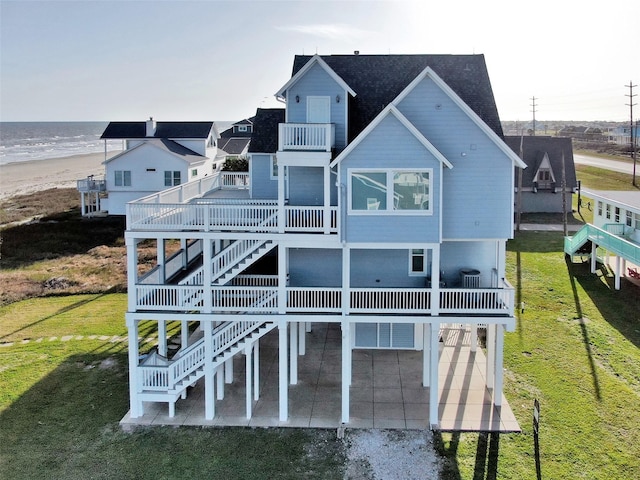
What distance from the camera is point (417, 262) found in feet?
67.1

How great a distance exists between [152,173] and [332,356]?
113 feet

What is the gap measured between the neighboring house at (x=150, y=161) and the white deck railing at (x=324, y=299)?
3416cm

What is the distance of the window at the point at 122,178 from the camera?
5275cm

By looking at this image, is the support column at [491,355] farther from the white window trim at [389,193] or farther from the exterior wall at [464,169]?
the white window trim at [389,193]

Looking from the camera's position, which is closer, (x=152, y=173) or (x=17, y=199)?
(x=152, y=173)

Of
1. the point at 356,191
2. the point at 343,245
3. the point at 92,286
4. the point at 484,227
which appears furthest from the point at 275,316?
the point at 92,286

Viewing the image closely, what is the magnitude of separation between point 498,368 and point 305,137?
9.34m

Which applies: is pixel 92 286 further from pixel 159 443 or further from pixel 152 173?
pixel 152 173

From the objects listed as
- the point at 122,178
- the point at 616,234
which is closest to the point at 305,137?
the point at 616,234

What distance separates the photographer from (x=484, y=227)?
18109mm

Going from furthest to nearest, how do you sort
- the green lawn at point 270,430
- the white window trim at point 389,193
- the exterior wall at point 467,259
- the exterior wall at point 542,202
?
the exterior wall at point 542,202 → the exterior wall at point 467,259 → the white window trim at point 389,193 → the green lawn at point 270,430

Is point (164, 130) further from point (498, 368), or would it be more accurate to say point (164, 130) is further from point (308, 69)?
point (498, 368)

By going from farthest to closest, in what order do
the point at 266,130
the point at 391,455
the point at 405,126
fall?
the point at 266,130 → the point at 405,126 → the point at 391,455

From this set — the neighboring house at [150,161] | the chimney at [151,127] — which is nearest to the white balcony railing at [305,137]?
the neighboring house at [150,161]
